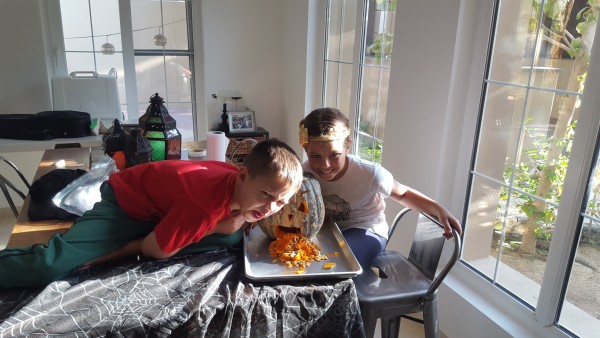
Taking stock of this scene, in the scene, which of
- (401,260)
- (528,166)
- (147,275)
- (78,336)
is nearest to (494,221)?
(528,166)

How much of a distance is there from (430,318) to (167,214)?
0.94 m

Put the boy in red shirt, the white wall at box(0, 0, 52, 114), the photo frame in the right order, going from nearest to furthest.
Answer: the boy in red shirt
the white wall at box(0, 0, 52, 114)
the photo frame

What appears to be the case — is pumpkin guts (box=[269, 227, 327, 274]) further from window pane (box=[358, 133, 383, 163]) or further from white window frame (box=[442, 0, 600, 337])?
window pane (box=[358, 133, 383, 163])

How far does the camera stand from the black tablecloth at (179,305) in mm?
947

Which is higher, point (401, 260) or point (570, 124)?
point (570, 124)

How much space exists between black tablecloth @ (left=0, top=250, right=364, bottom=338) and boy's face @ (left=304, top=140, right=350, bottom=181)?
55 centimetres

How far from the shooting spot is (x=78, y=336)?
0.92 metres

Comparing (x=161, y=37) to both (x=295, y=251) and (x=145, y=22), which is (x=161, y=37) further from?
(x=295, y=251)

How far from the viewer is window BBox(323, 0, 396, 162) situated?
2660 millimetres

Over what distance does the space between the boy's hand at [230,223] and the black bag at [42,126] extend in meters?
2.14

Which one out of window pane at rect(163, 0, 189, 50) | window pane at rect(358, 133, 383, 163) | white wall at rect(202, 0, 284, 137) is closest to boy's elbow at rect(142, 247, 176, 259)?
window pane at rect(358, 133, 383, 163)

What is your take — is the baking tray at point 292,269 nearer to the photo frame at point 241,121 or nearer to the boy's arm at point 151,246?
the boy's arm at point 151,246

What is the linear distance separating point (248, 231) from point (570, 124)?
4.20 feet

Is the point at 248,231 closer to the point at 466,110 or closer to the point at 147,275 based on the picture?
the point at 147,275
